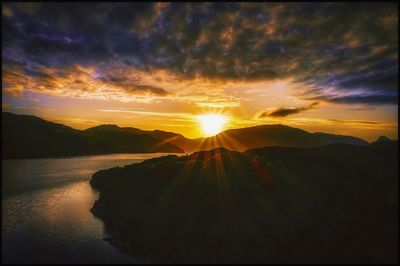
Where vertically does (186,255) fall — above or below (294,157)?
below

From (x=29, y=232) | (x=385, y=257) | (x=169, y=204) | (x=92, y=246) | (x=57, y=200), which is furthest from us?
(x=57, y=200)

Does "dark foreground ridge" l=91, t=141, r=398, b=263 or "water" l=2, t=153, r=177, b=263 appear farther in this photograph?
"water" l=2, t=153, r=177, b=263

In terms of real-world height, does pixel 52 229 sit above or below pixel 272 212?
below

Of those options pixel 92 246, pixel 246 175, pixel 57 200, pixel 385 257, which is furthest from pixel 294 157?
pixel 57 200

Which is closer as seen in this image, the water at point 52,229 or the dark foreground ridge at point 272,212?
the dark foreground ridge at point 272,212

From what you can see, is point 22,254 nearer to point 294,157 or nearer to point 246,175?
point 246,175

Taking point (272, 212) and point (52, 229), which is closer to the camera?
point (272, 212)

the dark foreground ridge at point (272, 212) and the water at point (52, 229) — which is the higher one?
the dark foreground ridge at point (272, 212)

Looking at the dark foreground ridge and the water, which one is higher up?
the dark foreground ridge
